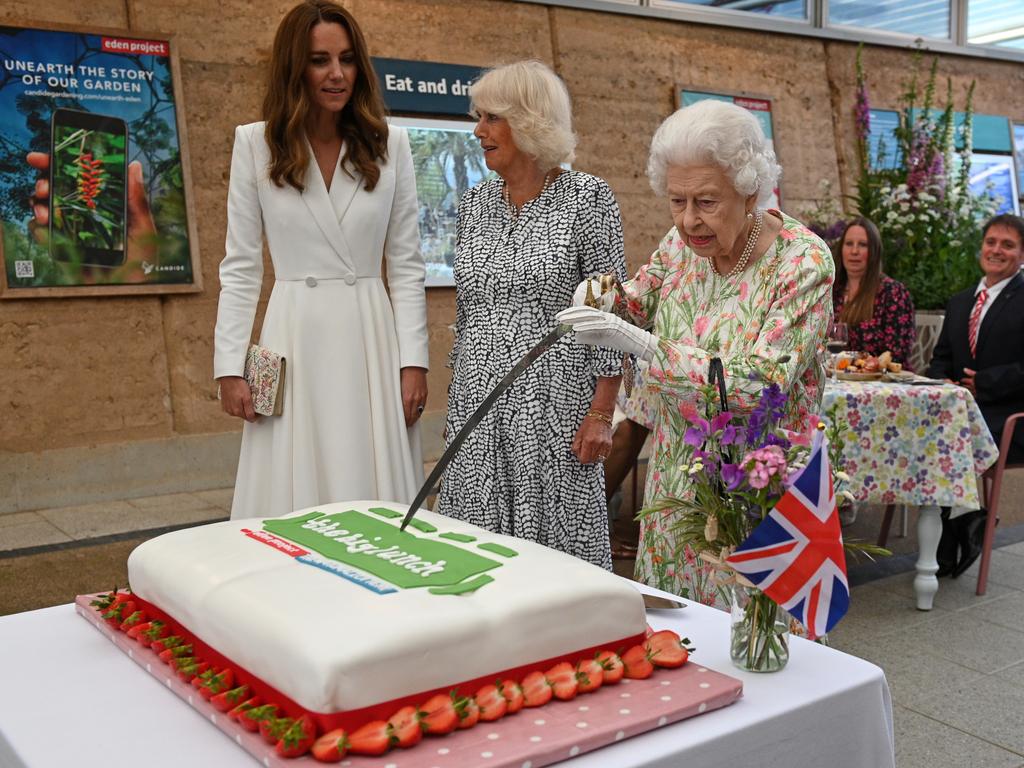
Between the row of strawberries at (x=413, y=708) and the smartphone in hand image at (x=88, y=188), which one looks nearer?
the row of strawberries at (x=413, y=708)

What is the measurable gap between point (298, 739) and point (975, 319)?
4.89m

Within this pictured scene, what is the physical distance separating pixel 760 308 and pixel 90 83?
502 cm

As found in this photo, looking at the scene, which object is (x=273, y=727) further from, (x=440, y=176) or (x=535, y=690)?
(x=440, y=176)

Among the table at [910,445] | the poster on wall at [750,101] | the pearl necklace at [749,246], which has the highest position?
the poster on wall at [750,101]

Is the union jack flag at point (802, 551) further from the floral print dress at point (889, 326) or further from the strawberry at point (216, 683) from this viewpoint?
the floral print dress at point (889, 326)

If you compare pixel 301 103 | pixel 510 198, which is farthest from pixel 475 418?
pixel 301 103

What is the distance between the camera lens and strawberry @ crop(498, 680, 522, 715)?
1093mm

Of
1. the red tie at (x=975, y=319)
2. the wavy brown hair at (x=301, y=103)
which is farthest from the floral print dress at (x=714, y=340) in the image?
the red tie at (x=975, y=319)

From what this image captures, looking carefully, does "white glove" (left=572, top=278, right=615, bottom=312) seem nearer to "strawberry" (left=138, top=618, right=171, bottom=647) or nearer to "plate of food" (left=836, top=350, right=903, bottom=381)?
"strawberry" (left=138, top=618, right=171, bottom=647)

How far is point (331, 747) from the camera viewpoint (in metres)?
0.99

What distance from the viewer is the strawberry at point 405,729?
101 cm

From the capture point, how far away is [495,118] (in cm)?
257

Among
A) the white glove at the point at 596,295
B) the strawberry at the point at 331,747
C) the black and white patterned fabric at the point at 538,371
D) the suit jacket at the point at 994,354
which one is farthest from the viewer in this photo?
the suit jacket at the point at 994,354

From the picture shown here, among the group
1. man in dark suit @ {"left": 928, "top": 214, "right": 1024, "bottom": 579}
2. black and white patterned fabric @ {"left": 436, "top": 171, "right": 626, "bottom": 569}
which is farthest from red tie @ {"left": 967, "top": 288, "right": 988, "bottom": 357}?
black and white patterned fabric @ {"left": 436, "top": 171, "right": 626, "bottom": 569}
